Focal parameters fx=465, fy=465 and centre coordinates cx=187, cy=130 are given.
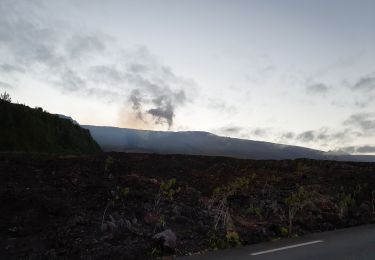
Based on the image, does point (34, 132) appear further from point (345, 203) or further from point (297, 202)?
point (345, 203)

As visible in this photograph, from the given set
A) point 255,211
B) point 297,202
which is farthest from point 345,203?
point 255,211

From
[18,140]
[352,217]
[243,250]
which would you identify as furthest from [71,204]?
[18,140]

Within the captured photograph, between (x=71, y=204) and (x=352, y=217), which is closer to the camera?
(x=71, y=204)

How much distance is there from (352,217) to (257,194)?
2805 millimetres

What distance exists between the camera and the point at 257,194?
14297 mm

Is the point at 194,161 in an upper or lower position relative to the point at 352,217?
upper

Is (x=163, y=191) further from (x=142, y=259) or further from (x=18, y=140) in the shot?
(x=18, y=140)

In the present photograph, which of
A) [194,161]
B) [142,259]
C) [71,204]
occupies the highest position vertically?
[194,161]

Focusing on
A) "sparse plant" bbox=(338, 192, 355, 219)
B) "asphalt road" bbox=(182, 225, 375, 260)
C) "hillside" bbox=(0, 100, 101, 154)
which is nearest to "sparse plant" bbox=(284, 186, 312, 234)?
"sparse plant" bbox=(338, 192, 355, 219)

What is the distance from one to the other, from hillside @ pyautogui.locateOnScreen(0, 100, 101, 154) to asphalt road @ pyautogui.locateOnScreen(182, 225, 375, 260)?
1321cm

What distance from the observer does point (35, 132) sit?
21.8 m

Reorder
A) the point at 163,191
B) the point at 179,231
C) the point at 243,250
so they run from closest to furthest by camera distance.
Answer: the point at 243,250, the point at 179,231, the point at 163,191

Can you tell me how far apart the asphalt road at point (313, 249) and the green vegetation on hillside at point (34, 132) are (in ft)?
43.5

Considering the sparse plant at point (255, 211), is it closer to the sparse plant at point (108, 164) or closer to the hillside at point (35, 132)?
the sparse plant at point (108, 164)
